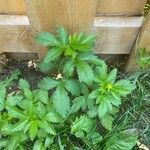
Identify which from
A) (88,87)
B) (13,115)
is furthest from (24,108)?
(88,87)

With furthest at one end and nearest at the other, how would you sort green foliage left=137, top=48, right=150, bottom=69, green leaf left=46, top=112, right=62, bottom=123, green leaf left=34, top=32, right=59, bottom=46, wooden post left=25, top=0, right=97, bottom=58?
green foliage left=137, top=48, right=150, bottom=69 → green leaf left=46, top=112, right=62, bottom=123 → green leaf left=34, top=32, right=59, bottom=46 → wooden post left=25, top=0, right=97, bottom=58

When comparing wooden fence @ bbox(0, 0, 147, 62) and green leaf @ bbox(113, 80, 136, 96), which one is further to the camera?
green leaf @ bbox(113, 80, 136, 96)

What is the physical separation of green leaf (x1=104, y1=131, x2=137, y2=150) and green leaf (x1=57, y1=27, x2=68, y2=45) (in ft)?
1.84

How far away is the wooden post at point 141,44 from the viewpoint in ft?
5.29

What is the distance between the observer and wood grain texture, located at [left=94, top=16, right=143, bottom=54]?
165 centimetres

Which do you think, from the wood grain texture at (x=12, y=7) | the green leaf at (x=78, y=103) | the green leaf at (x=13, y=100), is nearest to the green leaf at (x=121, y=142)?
the green leaf at (x=78, y=103)

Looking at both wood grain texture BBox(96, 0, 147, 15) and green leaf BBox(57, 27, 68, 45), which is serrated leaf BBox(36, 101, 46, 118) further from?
wood grain texture BBox(96, 0, 147, 15)

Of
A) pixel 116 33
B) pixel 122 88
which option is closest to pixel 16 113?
pixel 122 88

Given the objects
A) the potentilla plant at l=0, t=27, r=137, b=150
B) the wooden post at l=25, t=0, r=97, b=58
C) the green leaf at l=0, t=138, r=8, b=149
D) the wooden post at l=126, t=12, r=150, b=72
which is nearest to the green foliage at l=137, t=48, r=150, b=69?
the wooden post at l=126, t=12, r=150, b=72

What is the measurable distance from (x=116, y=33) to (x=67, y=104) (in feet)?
1.33

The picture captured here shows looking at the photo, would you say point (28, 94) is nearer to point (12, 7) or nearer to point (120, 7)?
point (12, 7)

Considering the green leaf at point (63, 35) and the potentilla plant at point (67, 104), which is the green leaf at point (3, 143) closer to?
the potentilla plant at point (67, 104)

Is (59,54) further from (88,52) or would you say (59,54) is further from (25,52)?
(25,52)

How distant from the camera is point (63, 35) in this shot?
153 cm
